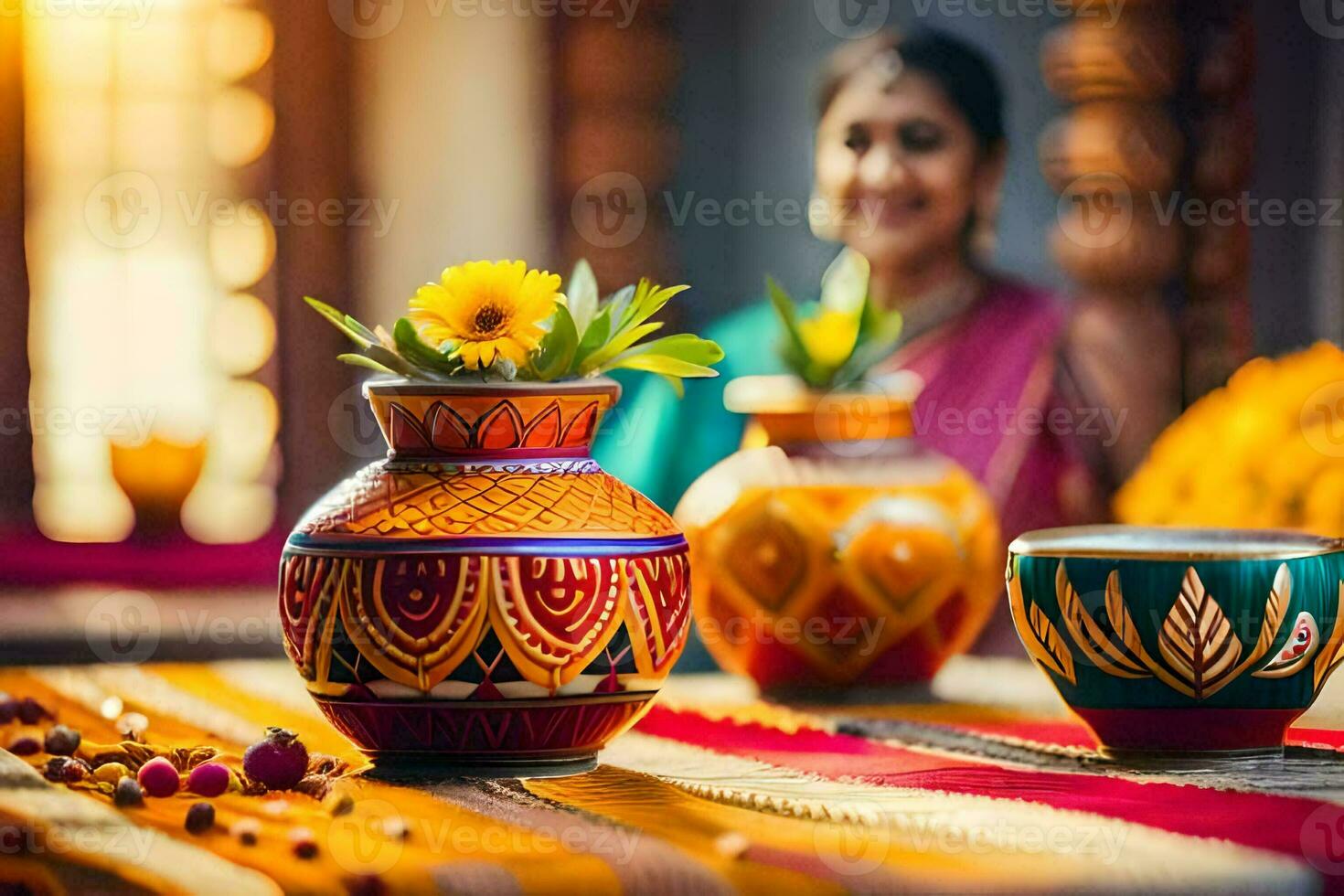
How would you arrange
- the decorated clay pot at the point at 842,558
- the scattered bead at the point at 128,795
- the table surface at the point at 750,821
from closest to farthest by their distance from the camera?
the table surface at the point at 750,821, the scattered bead at the point at 128,795, the decorated clay pot at the point at 842,558

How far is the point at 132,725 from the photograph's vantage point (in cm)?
110

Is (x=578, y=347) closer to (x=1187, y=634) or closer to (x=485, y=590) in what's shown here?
(x=485, y=590)

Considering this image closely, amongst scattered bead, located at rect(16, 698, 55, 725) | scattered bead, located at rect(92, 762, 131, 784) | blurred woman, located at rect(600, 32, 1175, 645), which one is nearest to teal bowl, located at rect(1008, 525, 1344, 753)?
scattered bead, located at rect(92, 762, 131, 784)

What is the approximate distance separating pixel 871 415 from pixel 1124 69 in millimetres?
1383

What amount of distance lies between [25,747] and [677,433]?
88 cm

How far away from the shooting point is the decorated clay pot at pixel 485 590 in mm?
904

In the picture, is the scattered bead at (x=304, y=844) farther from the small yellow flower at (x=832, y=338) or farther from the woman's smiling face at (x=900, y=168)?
the woman's smiling face at (x=900, y=168)

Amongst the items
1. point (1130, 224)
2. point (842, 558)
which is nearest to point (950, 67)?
point (1130, 224)

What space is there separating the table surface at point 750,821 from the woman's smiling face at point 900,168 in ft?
3.18

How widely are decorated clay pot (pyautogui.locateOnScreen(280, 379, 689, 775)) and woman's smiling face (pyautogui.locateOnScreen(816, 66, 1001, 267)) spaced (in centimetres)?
105

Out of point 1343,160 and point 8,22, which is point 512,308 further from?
point 8,22

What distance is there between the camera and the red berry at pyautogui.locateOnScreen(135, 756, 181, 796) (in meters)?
0.89

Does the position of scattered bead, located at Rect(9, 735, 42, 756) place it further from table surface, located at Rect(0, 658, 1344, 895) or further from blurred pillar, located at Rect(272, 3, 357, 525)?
blurred pillar, located at Rect(272, 3, 357, 525)

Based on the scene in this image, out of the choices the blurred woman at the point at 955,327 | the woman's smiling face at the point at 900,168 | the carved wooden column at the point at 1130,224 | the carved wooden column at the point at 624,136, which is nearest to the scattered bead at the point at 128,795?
the blurred woman at the point at 955,327
